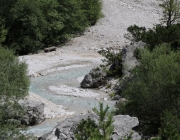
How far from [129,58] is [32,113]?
972cm

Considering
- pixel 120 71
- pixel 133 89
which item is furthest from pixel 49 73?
pixel 133 89

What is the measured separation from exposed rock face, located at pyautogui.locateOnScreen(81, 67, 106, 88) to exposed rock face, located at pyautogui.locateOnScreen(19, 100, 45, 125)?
7193 millimetres

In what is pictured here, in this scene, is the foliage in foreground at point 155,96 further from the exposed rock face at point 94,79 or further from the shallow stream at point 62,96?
the exposed rock face at point 94,79

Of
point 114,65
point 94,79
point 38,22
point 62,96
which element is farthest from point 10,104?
point 38,22

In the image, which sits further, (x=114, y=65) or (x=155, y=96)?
(x=114, y=65)

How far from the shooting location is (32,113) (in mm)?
20547

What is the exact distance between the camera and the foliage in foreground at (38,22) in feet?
124

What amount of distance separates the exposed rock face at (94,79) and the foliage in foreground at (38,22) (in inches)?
423

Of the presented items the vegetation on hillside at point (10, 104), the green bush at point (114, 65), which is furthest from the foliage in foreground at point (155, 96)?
the green bush at point (114, 65)

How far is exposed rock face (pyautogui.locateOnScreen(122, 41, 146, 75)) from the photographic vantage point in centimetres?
2783

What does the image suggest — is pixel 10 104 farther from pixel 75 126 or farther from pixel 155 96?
pixel 155 96

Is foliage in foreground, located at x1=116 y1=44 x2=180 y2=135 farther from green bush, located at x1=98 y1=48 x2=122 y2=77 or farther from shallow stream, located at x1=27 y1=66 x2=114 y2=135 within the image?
green bush, located at x1=98 y1=48 x2=122 y2=77

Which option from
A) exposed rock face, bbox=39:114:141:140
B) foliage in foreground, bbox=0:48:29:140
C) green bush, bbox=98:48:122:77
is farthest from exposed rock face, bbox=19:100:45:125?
green bush, bbox=98:48:122:77

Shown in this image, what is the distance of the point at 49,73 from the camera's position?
31172mm
